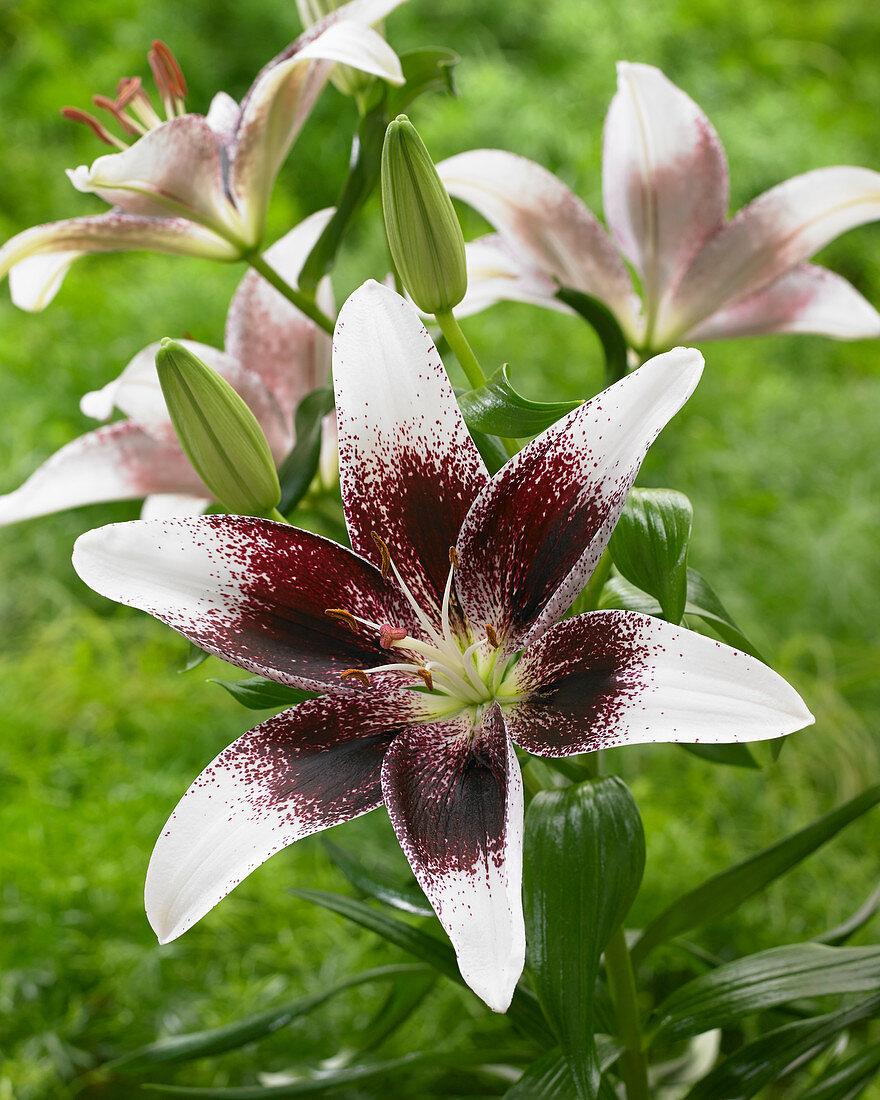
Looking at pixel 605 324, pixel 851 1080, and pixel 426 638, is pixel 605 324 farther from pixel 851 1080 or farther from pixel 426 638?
pixel 851 1080

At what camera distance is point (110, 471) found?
A: 1.36 ft

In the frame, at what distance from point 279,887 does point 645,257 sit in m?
0.45

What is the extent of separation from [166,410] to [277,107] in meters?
0.12

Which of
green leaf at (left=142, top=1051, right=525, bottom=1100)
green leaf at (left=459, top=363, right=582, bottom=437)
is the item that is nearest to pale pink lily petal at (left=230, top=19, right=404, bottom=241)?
green leaf at (left=459, top=363, right=582, bottom=437)

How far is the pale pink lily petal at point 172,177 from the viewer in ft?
1.11

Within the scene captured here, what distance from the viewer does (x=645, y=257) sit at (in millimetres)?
425

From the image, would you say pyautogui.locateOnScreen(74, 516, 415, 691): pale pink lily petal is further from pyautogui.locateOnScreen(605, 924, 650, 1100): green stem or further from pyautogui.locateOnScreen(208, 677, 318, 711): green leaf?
pyautogui.locateOnScreen(605, 924, 650, 1100): green stem

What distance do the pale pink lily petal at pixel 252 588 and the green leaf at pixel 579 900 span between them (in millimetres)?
73

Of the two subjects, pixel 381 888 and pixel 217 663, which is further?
pixel 217 663

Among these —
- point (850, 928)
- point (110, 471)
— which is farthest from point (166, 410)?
point (850, 928)

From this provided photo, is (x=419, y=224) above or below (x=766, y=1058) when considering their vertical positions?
above

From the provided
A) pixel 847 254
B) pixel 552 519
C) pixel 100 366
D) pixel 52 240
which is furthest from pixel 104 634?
pixel 847 254

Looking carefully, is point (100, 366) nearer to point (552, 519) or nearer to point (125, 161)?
point (125, 161)

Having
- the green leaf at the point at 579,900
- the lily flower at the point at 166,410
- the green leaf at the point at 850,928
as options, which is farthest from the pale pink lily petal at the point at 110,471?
the green leaf at the point at 850,928
